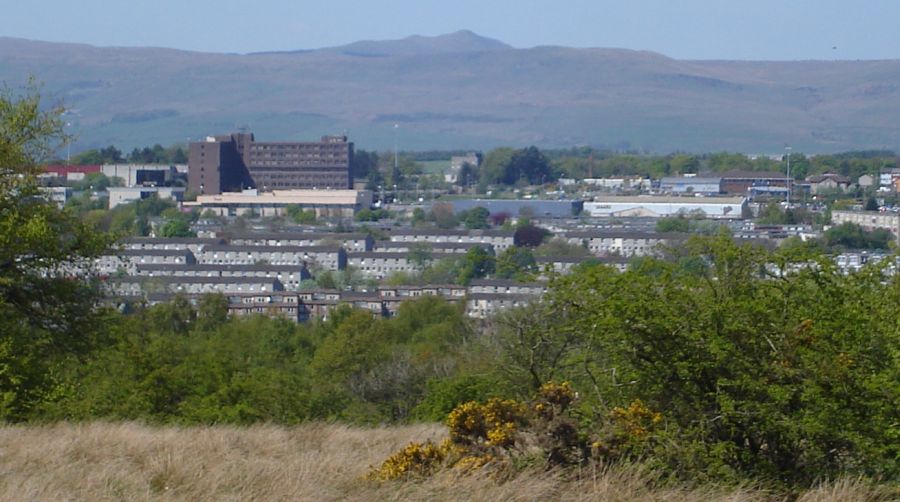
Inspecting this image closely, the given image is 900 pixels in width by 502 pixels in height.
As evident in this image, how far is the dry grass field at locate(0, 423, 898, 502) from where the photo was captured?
16.5 ft

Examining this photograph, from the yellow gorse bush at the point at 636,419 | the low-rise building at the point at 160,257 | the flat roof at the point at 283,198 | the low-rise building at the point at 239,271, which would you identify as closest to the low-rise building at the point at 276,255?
the low-rise building at the point at 160,257

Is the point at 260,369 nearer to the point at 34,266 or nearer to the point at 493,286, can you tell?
the point at 34,266

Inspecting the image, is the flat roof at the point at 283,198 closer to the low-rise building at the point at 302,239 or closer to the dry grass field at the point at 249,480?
the low-rise building at the point at 302,239

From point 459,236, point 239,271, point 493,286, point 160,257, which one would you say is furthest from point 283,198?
point 493,286

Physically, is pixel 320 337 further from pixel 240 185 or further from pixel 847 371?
pixel 240 185

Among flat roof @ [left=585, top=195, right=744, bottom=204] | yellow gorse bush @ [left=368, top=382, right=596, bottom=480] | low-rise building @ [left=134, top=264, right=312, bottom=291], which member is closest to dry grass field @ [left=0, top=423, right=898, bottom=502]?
yellow gorse bush @ [left=368, top=382, right=596, bottom=480]

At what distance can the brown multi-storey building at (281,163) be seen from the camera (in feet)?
260

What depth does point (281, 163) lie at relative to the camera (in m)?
83.4

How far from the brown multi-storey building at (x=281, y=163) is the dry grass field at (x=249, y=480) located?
237ft

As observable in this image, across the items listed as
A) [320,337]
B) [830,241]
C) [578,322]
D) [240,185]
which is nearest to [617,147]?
[240,185]

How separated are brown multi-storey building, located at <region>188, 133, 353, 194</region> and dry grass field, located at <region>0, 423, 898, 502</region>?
72.1 metres

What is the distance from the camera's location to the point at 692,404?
19.2 feet

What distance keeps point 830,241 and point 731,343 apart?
121 feet

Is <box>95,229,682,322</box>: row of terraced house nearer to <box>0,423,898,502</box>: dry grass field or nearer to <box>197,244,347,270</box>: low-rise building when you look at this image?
<box>197,244,347,270</box>: low-rise building
